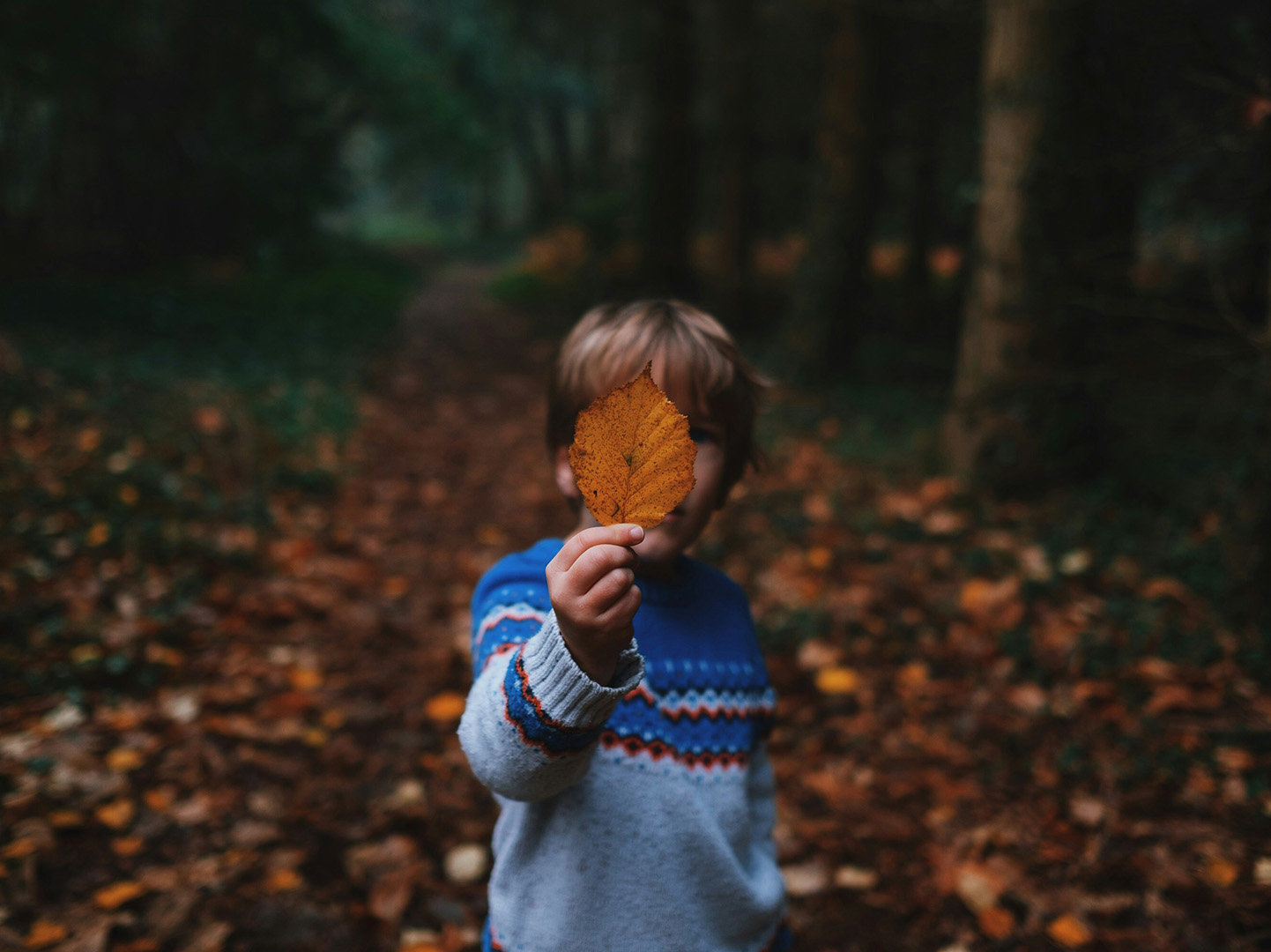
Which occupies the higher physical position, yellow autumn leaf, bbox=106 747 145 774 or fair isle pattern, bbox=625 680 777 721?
fair isle pattern, bbox=625 680 777 721

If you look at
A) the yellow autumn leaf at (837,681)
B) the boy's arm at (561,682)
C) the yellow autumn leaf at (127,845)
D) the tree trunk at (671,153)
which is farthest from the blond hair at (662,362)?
the tree trunk at (671,153)

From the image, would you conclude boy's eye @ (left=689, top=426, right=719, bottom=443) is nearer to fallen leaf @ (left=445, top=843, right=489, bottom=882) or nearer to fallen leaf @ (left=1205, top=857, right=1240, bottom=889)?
fallen leaf @ (left=445, top=843, right=489, bottom=882)

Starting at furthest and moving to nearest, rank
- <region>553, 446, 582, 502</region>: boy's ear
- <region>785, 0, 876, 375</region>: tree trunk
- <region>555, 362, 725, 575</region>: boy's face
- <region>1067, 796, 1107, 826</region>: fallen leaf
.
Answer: <region>785, 0, 876, 375</region>: tree trunk → <region>1067, 796, 1107, 826</region>: fallen leaf → <region>553, 446, 582, 502</region>: boy's ear → <region>555, 362, 725, 575</region>: boy's face

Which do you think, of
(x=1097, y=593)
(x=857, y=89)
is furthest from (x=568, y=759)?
(x=857, y=89)

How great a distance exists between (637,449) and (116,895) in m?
2.02

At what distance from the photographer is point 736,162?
10031 millimetres

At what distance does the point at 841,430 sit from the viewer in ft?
19.8

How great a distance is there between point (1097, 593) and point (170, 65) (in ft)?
32.0

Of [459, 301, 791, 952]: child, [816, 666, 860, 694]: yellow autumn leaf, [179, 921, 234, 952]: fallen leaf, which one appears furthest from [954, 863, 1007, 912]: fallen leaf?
[179, 921, 234, 952]: fallen leaf

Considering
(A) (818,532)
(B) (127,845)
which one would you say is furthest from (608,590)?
(A) (818,532)

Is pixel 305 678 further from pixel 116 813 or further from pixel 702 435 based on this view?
pixel 702 435

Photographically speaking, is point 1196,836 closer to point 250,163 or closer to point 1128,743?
point 1128,743

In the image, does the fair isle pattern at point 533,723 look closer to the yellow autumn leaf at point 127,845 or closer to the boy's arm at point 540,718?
the boy's arm at point 540,718

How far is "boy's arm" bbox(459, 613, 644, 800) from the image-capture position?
0.92 meters
